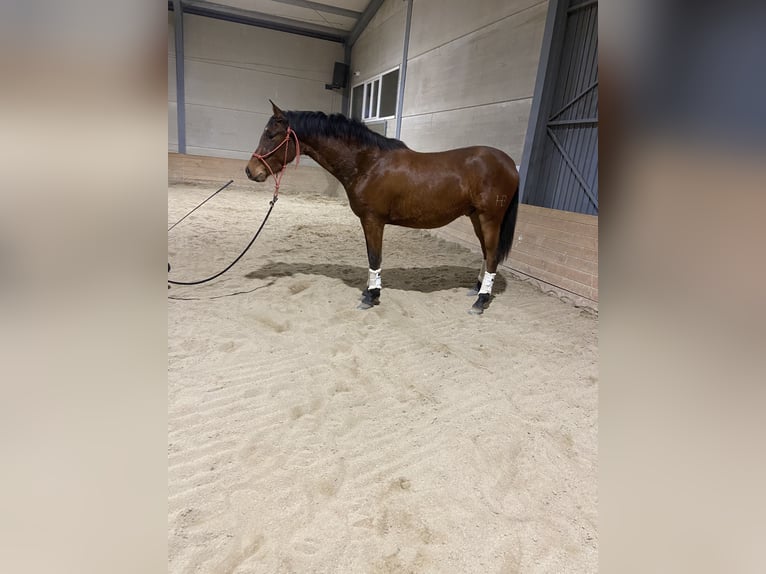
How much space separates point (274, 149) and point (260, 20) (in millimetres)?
10426

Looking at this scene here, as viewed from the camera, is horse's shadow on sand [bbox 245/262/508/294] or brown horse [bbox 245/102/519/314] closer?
brown horse [bbox 245/102/519/314]

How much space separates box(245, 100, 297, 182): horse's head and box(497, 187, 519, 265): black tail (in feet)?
5.97

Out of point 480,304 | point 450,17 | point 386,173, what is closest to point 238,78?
point 450,17

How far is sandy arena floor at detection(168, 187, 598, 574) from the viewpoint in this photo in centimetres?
124

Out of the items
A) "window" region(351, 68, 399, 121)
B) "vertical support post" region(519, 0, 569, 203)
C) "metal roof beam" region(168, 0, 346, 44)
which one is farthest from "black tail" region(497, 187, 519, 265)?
"metal roof beam" region(168, 0, 346, 44)

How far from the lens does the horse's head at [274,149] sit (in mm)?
2957

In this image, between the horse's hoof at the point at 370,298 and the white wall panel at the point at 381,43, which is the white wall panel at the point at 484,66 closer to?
the white wall panel at the point at 381,43

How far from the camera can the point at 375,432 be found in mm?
1749

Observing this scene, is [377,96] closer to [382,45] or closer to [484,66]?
[382,45]

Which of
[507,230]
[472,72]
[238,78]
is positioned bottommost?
[507,230]

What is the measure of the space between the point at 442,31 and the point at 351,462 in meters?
7.02

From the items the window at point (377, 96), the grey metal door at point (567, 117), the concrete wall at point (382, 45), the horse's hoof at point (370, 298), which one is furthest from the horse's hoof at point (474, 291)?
the window at point (377, 96)

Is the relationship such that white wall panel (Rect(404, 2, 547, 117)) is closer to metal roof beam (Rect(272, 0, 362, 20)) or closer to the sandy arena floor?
the sandy arena floor
